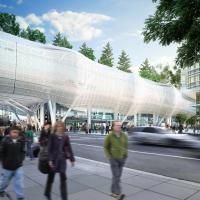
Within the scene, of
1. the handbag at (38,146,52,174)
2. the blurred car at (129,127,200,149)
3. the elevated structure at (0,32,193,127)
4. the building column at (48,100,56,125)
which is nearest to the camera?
the handbag at (38,146,52,174)

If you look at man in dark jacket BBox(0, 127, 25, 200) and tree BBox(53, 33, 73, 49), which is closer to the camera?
man in dark jacket BBox(0, 127, 25, 200)

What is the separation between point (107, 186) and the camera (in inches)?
279

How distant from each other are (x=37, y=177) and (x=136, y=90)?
171ft

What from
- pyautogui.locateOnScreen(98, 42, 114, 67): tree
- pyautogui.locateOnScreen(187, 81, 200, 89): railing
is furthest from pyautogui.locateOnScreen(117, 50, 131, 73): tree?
pyautogui.locateOnScreen(187, 81, 200, 89): railing

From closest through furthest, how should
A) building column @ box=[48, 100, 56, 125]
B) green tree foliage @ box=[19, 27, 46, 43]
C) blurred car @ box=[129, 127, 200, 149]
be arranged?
blurred car @ box=[129, 127, 200, 149] < building column @ box=[48, 100, 56, 125] < green tree foliage @ box=[19, 27, 46, 43]

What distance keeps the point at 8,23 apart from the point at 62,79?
1945 cm

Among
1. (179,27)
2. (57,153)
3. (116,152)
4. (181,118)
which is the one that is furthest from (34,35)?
(57,153)

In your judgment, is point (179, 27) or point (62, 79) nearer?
point (179, 27)

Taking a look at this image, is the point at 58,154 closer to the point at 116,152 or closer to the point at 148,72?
the point at 116,152

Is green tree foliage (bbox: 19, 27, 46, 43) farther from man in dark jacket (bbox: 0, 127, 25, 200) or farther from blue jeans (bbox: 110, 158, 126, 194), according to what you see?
man in dark jacket (bbox: 0, 127, 25, 200)

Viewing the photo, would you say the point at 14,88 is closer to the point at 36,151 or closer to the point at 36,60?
the point at 36,60

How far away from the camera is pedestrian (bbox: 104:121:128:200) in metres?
6.01

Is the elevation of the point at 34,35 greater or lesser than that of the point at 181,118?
greater

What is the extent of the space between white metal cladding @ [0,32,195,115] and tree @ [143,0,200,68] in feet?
106
